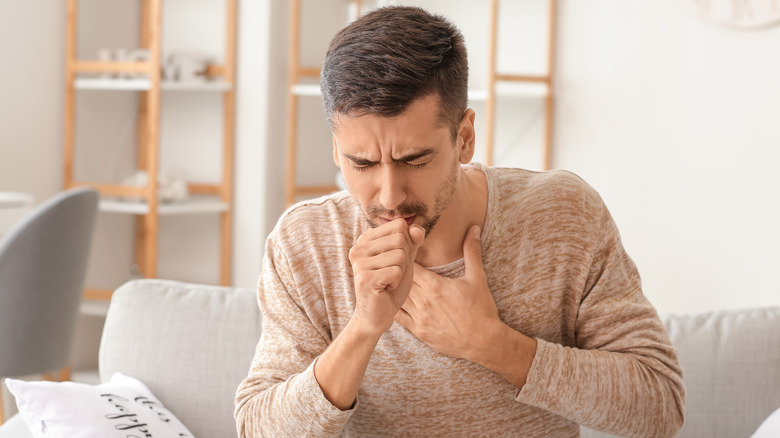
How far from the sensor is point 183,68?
362 cm

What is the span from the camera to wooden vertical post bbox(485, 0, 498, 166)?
9.95 feet

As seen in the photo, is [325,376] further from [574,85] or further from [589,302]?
[574,85]

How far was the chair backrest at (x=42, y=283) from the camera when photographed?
8.28 feet

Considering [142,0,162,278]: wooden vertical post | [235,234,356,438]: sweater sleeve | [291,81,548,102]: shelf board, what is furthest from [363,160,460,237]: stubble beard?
[142,0,162,278]: wooden vertical post

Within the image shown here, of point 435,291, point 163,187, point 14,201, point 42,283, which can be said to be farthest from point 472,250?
point 163,187

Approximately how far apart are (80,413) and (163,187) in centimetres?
221

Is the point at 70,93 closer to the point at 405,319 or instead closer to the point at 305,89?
the point at 305,89

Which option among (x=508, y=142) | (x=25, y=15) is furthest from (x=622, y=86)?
(x=25, y=15)

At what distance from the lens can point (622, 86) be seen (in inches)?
118

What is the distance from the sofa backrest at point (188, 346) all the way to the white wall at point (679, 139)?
1.56 metres

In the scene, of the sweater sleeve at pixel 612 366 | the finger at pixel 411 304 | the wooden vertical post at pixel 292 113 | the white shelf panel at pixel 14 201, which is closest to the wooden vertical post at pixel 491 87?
the wooden vertical post at pixel 292 113

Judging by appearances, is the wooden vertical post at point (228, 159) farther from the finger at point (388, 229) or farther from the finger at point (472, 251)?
the finger at point (388, 229)

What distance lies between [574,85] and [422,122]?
2017mm

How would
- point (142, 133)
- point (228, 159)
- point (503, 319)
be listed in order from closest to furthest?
point (503, 319) < point (228, 159) < point (142, 133)
